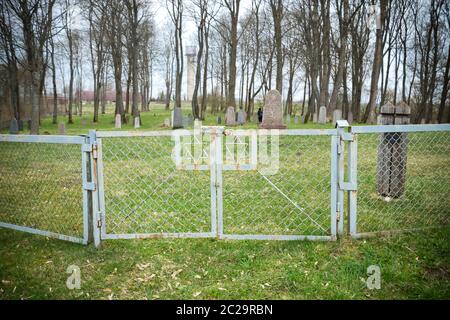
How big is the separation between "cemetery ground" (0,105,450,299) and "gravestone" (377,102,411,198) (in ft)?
4.96

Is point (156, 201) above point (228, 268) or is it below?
above

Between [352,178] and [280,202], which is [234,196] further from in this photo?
[352,178]

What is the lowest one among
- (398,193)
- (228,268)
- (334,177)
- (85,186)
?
(228,268)

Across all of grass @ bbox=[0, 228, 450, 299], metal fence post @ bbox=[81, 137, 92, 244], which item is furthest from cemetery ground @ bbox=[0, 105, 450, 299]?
metal fence post @ bbox=[81, 137, 92, 244]

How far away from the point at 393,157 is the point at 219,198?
3.45 meters

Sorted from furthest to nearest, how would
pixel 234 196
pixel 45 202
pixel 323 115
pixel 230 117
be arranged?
pixel 323 115
pixel 230 117
pixel 234 196
pixel 45 202

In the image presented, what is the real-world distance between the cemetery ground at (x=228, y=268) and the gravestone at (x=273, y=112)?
12.7 metres

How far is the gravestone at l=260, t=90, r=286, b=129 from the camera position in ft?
56.0

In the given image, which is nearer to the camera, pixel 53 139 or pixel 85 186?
pixel 85 186

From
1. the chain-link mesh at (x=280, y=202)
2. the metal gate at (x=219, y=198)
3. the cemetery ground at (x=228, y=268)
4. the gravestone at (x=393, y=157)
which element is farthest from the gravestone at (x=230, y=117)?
the cemetery ground at (x=228, y=268)

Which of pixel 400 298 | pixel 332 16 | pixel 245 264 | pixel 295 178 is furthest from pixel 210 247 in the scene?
pixel 332 16

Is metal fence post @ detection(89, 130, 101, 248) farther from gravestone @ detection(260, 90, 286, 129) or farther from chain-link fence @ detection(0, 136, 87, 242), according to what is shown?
gravestone @ detection(260, 90, 286, 129)

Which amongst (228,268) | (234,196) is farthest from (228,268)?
(234,196)

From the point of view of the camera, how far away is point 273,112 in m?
17.2
